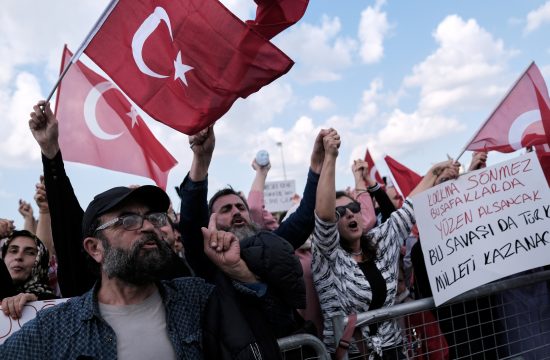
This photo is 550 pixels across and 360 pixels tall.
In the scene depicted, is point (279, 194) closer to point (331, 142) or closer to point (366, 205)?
point (366, 205)

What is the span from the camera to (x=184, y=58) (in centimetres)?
288

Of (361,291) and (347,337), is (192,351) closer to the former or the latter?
(347,337)

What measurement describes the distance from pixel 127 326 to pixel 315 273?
52.4 inches

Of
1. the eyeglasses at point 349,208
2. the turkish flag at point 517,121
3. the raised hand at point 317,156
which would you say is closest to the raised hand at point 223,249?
the raised hand at point 317,156

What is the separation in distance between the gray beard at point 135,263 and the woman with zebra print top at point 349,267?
3.59 feet

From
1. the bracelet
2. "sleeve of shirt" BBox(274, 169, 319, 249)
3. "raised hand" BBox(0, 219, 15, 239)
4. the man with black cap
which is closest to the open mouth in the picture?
"sleeve of shirt" BBox(274, 169, 319, 249)

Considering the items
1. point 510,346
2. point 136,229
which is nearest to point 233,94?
point 136,229

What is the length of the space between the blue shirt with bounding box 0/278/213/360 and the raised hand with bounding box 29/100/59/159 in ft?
2.57

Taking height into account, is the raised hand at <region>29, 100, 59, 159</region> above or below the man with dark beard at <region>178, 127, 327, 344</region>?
above

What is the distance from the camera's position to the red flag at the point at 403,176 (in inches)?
242

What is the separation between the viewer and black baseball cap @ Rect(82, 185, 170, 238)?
2.14 m

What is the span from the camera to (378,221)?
16.1 ft

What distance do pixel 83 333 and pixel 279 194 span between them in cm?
1063

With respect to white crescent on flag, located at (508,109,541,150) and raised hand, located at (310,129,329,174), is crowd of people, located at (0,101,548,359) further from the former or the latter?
white crescent on flag, located at (508,109,541,150)
